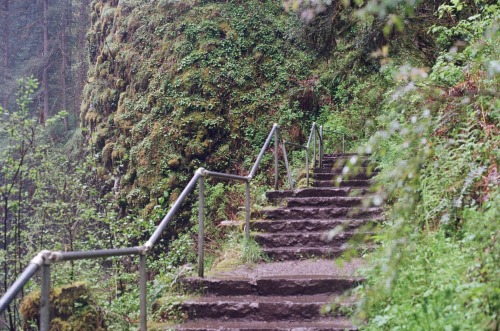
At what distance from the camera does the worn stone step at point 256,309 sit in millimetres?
4047

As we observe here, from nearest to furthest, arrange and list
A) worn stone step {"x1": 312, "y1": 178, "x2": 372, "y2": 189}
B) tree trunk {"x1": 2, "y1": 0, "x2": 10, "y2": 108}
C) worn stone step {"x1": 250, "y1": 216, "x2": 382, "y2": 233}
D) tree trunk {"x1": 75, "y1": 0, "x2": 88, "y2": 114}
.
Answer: worn stone step {"x1": 250, "y1": 216, "x2": 382, "y2": 233} < worn stone step {"x1": 312, "y1": 178, "x2": 372, "y2": 189} < tree trunk {"x1": 75, "y1": 0, "x2": 88, "y2": 114} < tree trunk {"x1": 2, "y1": 0, "x2": 10, "y2": 108}

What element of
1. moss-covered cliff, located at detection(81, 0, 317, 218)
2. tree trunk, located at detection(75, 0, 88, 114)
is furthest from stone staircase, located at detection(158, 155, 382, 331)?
tree trunk, located at detection(75, 0, 88, 114)

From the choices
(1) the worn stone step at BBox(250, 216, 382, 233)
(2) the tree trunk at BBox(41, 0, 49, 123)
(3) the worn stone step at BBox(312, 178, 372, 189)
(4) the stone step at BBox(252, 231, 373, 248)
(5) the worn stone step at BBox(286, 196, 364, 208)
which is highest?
A: (2) the tree trunk at BBox(41, 0, 49, 123)

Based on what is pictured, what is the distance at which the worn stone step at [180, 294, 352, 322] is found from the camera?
4047 millimetres

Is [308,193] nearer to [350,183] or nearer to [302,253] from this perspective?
[350,183]

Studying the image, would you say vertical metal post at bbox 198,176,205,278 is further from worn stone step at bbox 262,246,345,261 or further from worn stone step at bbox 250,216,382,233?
worn stone step at bbox 250,216,382,233

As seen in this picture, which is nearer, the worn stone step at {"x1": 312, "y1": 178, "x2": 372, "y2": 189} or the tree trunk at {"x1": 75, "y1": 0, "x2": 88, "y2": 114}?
the worn stone step at {"x1": 312, "y1": 178, "x2": 372, "y2": 189}

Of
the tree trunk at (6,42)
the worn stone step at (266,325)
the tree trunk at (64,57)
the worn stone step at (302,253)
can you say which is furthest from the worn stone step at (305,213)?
the tree trunk at (6,42)

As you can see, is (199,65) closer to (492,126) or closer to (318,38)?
(318,38)

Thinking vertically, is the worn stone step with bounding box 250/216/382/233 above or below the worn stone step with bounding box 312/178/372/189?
below

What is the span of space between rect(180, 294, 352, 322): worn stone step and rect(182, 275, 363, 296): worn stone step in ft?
0.51

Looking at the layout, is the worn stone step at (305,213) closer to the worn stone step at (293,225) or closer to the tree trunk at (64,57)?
the worn stone step at (293,225)

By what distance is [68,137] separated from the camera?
1025 inches

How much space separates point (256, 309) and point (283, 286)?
0.43 meters
